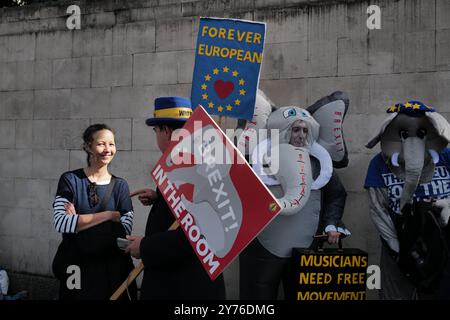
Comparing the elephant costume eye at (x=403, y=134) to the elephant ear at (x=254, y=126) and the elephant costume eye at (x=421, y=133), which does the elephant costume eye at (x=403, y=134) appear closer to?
the elephant costume eye at (x=421, y=133)

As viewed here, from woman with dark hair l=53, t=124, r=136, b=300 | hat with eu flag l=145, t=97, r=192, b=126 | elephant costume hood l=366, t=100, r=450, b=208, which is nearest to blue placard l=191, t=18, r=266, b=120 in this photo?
hat with eu flag l=145, t=97, r=192, b=126

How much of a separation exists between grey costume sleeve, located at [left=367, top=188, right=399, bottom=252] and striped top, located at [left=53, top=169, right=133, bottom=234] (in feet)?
5.89

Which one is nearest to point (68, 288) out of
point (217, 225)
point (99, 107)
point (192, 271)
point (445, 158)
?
point (192, 271)

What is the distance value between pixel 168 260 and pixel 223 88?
Result: 61.0 inches

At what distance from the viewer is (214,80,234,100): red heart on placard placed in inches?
141

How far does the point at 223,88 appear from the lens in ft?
11.8

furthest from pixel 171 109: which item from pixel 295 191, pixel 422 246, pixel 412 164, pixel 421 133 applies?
pixel 422 246

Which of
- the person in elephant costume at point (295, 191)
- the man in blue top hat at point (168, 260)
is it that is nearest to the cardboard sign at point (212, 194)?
the man in blue top hat at point (168, 260)

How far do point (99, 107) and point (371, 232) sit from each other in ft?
9.84

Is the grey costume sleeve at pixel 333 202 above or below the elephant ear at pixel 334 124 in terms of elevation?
below

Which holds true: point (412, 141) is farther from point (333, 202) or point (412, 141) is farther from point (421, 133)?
point (333, 202)

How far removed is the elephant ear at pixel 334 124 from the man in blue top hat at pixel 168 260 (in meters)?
1.67

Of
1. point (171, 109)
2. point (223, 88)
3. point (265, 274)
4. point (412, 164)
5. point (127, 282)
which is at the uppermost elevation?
point (223, 88)

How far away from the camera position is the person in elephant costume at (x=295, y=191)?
3775 millimetres
